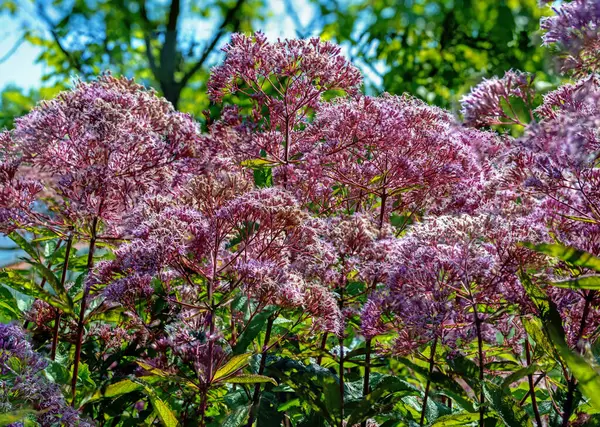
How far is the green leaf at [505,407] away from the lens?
1539 mm

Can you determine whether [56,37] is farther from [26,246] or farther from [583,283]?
[583,283]

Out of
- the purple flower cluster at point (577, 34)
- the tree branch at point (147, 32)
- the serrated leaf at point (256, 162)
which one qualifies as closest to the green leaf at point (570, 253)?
the purple flower cluster at point (577, 34)

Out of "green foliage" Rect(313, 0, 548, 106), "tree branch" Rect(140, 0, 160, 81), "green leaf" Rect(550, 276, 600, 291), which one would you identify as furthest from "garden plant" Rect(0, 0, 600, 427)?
"tree branch" Rect(140, 0, 160, 81)

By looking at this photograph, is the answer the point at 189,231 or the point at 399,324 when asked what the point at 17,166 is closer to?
the point at 189,231

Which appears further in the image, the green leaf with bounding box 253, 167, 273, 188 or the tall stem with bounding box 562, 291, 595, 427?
the green leaf with bounding box 253, 167, 273, 188

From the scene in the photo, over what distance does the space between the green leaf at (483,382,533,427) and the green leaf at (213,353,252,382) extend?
583 millimetres

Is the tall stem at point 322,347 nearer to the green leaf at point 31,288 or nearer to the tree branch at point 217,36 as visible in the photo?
the green leaf at point 31,288

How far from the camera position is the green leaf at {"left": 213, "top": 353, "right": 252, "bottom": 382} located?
160cm

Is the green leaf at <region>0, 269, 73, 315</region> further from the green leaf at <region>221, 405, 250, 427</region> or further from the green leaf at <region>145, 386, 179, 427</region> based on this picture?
the green leaf at <region>221, 405, 250, 427</region>

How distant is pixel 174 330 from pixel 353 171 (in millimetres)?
800

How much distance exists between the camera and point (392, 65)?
34.6 feet

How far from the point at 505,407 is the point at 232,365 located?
0.66 metres

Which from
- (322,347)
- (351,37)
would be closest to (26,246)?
(322,347)

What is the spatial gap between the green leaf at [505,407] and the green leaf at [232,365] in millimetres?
583
